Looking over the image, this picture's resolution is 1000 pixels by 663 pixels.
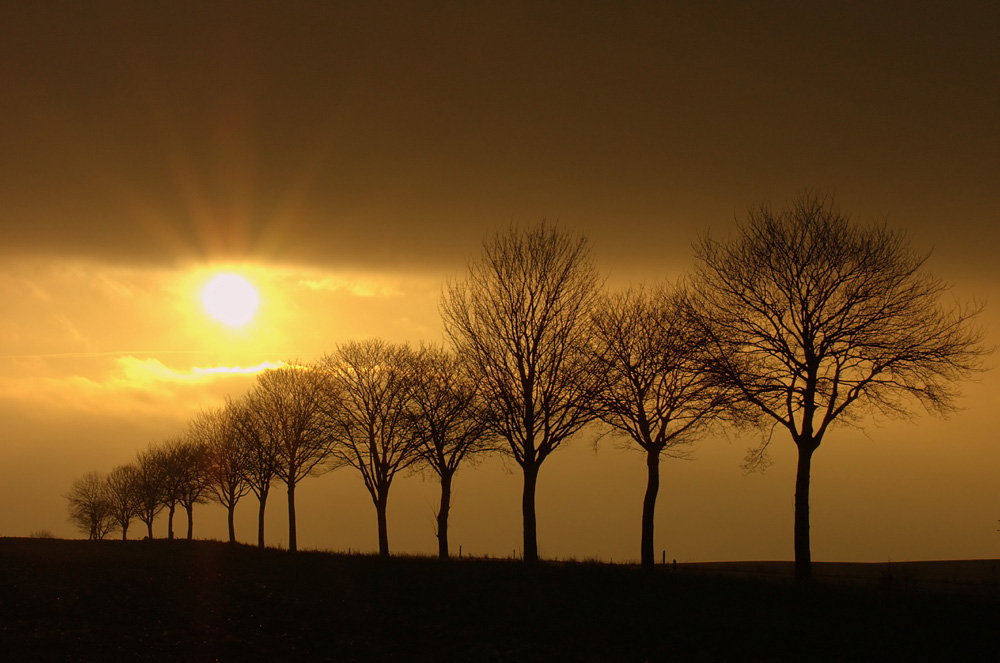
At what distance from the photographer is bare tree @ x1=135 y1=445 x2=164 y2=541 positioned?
7538 centimetres

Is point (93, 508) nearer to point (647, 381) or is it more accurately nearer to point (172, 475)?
point (172, 475)

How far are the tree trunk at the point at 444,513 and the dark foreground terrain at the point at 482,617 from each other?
505 inches

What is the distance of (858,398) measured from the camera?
26.5 meters

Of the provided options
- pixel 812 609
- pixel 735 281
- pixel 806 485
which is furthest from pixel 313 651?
pixel 735 281

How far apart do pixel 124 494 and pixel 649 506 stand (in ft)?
245

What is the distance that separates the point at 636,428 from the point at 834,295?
9923 mm

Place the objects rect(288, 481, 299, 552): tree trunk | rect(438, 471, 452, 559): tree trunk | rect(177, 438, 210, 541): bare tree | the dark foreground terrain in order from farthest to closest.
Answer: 1. rect(177, 438, 210, 541): bare tree
2. rect(288, 481, 299, 552): tree trunk
3. rect(438, 471, 452, 559): tree trunk
4. the dark foreground terrain

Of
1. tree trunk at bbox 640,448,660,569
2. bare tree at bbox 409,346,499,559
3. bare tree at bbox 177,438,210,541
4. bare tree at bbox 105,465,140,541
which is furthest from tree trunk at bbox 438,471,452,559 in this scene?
bare tree at bbox 105,465,140,541

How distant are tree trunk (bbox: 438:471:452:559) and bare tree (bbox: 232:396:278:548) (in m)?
17.3

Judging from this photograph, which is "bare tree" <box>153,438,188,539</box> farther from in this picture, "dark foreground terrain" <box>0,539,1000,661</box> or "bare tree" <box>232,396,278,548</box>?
"dark foreground terrain" <box>0,539,1000,661</box>

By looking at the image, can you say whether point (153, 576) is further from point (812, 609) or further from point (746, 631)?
point (812, 609)

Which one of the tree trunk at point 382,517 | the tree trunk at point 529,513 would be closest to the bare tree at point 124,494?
the tree trunk at point 382,517

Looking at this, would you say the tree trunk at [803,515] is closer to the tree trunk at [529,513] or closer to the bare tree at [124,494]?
the tree trunk at [529,513]

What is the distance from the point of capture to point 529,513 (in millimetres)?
31609
